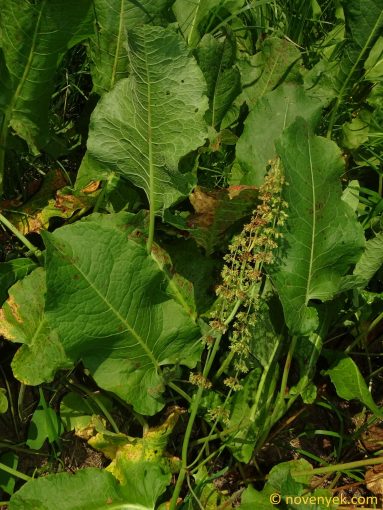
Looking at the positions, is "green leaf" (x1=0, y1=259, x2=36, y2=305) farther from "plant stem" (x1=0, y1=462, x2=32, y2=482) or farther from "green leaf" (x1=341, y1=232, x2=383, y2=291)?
"green leaf" (x1=341, y1=232, x2=383, y2=291)

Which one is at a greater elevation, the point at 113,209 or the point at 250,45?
the point at 250,45

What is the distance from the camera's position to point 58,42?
5.21 ft

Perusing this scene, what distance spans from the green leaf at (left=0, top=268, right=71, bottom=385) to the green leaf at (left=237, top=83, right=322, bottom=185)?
58cm

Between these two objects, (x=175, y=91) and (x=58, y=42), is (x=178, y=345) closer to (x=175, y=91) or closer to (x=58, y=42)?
(x=175, y=91)

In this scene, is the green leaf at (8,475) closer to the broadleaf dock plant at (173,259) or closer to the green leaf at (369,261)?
the broadleaf dock plant at (173,259)

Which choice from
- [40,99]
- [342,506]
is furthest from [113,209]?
[342,506]

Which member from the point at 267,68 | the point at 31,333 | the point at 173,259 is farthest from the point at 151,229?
the point at 267,68

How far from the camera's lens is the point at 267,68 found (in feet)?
6.05

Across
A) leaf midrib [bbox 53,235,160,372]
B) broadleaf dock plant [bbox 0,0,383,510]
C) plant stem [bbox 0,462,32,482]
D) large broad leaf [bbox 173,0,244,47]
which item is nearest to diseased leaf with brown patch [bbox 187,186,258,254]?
broadleaf dock plant [bbox 0,0,383,510]

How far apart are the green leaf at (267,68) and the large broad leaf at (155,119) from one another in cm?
34

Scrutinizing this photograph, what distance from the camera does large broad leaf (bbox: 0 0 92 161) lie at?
1.53 m

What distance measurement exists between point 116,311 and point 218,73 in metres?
0.71

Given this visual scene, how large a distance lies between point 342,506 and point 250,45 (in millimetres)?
1324

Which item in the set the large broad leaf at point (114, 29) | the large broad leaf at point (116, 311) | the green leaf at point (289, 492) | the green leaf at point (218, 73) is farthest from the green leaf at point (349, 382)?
the large broad leaf at point (114, 29)
